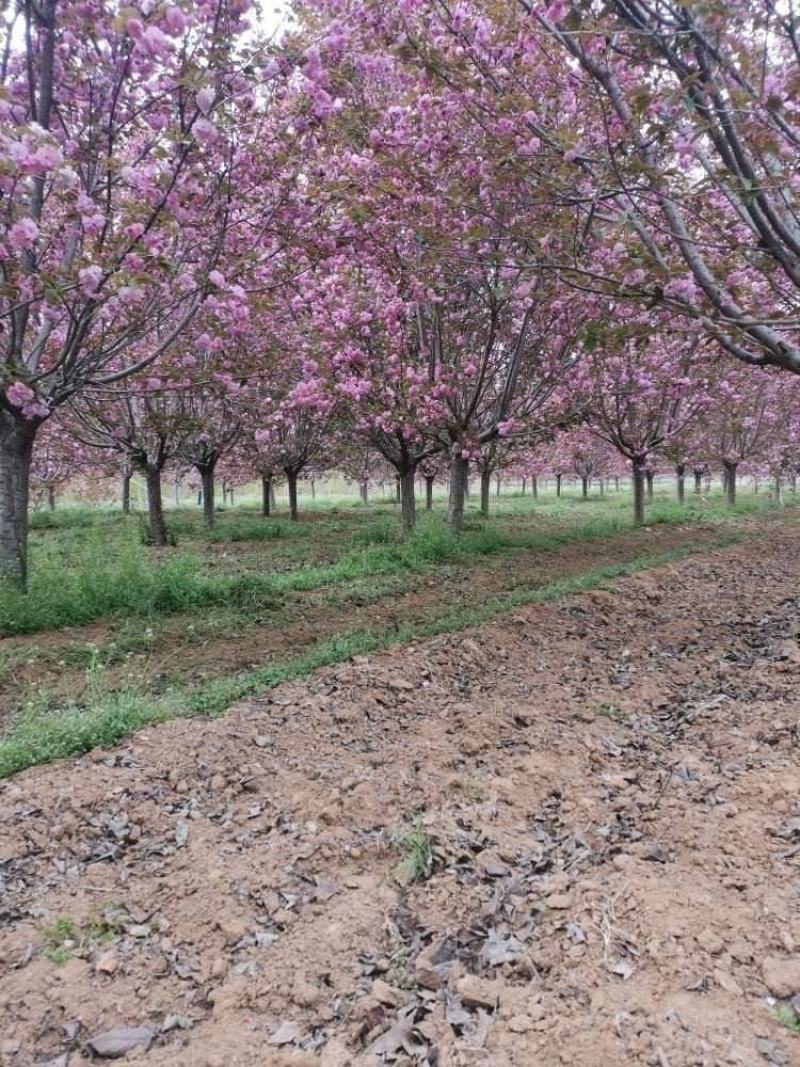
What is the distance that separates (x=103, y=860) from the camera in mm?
2760

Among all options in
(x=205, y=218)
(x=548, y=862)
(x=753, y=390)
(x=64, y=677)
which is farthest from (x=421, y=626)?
(x=753, y=390)

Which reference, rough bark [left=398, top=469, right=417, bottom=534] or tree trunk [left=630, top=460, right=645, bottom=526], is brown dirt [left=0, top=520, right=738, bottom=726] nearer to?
rough bark [left=398, top=469, right=417, bottom=534]

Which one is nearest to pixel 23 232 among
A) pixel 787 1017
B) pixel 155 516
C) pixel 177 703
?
pixel 177 703

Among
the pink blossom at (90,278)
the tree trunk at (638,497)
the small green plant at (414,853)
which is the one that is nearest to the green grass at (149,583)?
the pink blossom at (90,278)

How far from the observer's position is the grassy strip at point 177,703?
11.9 feet

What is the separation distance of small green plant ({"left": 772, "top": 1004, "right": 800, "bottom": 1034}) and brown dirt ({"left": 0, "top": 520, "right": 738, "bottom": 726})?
13.9ft

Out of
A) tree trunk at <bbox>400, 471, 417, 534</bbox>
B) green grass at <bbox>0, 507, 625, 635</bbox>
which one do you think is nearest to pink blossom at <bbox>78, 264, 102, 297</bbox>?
green grass at <bbox>0, 507, 625, 635</bbox>

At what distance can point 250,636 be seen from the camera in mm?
6180

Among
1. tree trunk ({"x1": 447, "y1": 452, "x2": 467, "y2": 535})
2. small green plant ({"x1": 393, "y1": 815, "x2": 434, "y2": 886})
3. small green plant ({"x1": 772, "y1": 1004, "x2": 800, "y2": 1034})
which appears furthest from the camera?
tree trunk ({"x1": 447, "y1": 452, "x2": 467, "y2": 535})

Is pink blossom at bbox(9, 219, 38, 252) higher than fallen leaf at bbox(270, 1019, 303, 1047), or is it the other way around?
pink blossom at bbox(9, 219, 38, 252)

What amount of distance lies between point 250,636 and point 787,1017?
16.9ft

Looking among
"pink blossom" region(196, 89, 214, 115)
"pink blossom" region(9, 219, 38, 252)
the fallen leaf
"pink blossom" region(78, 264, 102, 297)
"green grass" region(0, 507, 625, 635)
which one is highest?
"pink blossom" region(196, 89, 214, 115)

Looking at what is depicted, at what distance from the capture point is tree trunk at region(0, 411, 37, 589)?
251 inches

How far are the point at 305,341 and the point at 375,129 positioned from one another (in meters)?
3.56
